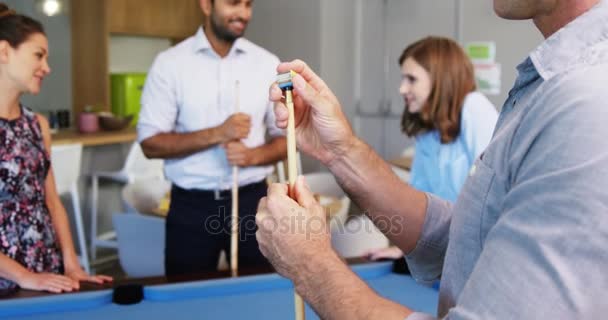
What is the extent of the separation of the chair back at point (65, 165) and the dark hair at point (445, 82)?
2.42 meters

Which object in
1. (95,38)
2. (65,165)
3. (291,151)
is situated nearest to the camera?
(291,151)

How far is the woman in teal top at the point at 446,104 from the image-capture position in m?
2.70

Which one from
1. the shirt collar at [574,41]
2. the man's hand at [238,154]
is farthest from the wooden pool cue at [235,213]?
the shirt collar at [574,41]

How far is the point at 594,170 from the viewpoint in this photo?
716 mm

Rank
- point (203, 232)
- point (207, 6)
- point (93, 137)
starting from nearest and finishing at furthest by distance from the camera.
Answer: point (203, 232)
point (207, 6)
point (93, 137)

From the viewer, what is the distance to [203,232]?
2.71 metres

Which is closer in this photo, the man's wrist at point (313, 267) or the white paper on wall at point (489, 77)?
the man's wrist at point (313, 267)

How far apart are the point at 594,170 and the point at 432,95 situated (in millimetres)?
2077

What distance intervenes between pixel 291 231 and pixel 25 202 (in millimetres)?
1458

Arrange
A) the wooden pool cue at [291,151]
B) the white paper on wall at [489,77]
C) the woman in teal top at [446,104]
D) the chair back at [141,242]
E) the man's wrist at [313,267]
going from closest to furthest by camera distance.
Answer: the man's wrist at [313,267]
the wooden pool cue at [291,151]
the woman in teal top at [446,104]
the chair back at [141,242]
the white paper on wall at [489,77]

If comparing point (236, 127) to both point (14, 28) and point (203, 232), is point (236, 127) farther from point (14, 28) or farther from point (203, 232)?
point (14, 28)

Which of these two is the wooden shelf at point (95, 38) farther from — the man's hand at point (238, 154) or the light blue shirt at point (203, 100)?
the man's hand at point (238, 154)

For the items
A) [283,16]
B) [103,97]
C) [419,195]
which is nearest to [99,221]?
[103,97]

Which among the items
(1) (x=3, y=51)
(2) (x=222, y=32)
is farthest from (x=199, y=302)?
(2) (x=222, y=32)
